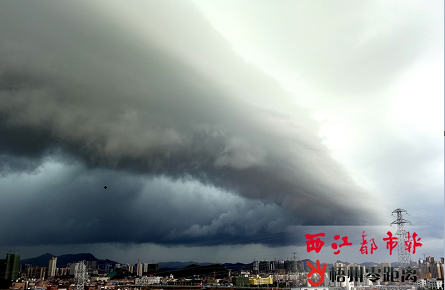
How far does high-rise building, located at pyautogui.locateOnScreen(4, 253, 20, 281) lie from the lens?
6057 mm

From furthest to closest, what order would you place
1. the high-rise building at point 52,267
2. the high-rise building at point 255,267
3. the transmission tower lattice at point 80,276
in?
the high-rise building at point 255,267 → the high-rise building at point 52,267 → the transmission tower lattice at point 80,276

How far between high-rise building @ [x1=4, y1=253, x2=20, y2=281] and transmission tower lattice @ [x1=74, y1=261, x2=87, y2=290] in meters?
1.05

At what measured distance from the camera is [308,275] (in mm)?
6980

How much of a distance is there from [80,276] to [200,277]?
3039 mm

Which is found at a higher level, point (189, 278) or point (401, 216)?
point (401, 216)

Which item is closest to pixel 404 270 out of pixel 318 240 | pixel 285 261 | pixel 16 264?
pixel 318 240

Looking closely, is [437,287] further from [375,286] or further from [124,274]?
[124,274]

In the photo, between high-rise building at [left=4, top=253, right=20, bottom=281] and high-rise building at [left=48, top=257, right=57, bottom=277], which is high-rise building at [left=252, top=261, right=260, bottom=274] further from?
high-rise building at [left=4, top=253, right=20, bottom=281]

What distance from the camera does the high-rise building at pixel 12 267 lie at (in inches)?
238

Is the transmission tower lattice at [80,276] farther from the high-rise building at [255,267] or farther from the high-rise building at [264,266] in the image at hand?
the high-rise building at [264,266]

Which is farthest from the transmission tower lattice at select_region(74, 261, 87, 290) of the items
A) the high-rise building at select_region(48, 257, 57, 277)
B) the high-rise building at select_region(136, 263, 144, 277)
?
the high-rise building at select_region(136, 263, 144, 277)

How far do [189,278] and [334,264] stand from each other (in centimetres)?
360

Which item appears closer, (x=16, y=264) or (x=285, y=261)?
(x=16, y=264)

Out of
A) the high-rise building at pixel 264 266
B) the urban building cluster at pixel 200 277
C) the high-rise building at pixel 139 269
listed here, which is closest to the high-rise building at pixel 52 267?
the urban building cluster at pixel 200 277
